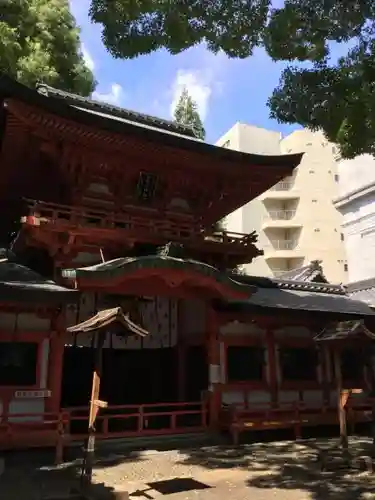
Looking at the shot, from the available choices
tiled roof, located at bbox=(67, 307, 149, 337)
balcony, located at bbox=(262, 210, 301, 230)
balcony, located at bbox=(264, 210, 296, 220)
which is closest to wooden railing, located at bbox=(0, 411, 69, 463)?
tiled roof, located at bbox=(67, 307, 149, 337)

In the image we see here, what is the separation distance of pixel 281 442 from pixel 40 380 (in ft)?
21.4

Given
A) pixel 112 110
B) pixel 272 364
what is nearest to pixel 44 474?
pixel 272 364

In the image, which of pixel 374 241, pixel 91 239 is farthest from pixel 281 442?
pixel 374 241

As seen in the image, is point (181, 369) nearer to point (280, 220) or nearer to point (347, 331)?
point (347, 331)

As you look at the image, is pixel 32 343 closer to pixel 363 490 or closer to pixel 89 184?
pixel 89 184

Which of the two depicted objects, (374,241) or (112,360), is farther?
(374,241)

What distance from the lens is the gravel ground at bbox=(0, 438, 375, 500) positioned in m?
7.50

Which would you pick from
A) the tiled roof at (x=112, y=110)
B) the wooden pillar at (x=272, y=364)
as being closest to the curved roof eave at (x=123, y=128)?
the tiled roof at (x=112, y=110)

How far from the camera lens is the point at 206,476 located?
28.7 ft

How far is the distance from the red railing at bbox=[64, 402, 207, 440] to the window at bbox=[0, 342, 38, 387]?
4.08ft

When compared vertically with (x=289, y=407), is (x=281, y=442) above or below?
below

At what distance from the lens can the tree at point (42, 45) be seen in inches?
766

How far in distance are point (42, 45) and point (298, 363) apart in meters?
18.2

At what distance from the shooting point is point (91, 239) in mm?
12406
